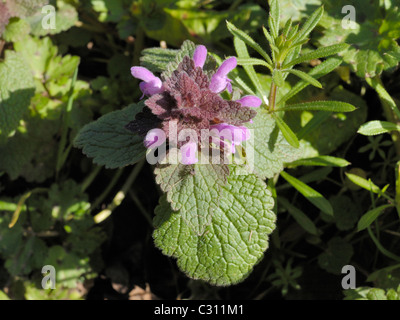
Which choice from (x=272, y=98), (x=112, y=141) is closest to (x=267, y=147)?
(x=272, y=98)

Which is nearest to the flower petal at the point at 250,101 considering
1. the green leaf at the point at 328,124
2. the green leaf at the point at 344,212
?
the green leaf at the point at 328,124

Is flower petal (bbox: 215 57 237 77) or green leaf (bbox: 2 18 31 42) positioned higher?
green leaf (bbox: 2 18 31 42)

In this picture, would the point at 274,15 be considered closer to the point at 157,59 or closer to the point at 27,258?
the point at 157,59

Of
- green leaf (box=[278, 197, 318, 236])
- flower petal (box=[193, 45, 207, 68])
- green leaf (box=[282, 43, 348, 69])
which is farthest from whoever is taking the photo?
green leaf (box=[278, 197, 318, 236])

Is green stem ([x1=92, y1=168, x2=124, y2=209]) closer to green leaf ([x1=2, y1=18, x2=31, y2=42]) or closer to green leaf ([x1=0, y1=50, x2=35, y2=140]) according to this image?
green leaf ([x1=0, y1=50, x2=35, y2=140])

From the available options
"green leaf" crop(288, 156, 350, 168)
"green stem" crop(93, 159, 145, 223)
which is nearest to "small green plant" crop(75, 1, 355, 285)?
"green leaf" crop(288, 156, 350, 168)

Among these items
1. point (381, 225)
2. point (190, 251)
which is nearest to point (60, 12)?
point (190, 251)

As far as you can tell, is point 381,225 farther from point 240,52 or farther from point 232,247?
point 240,52
